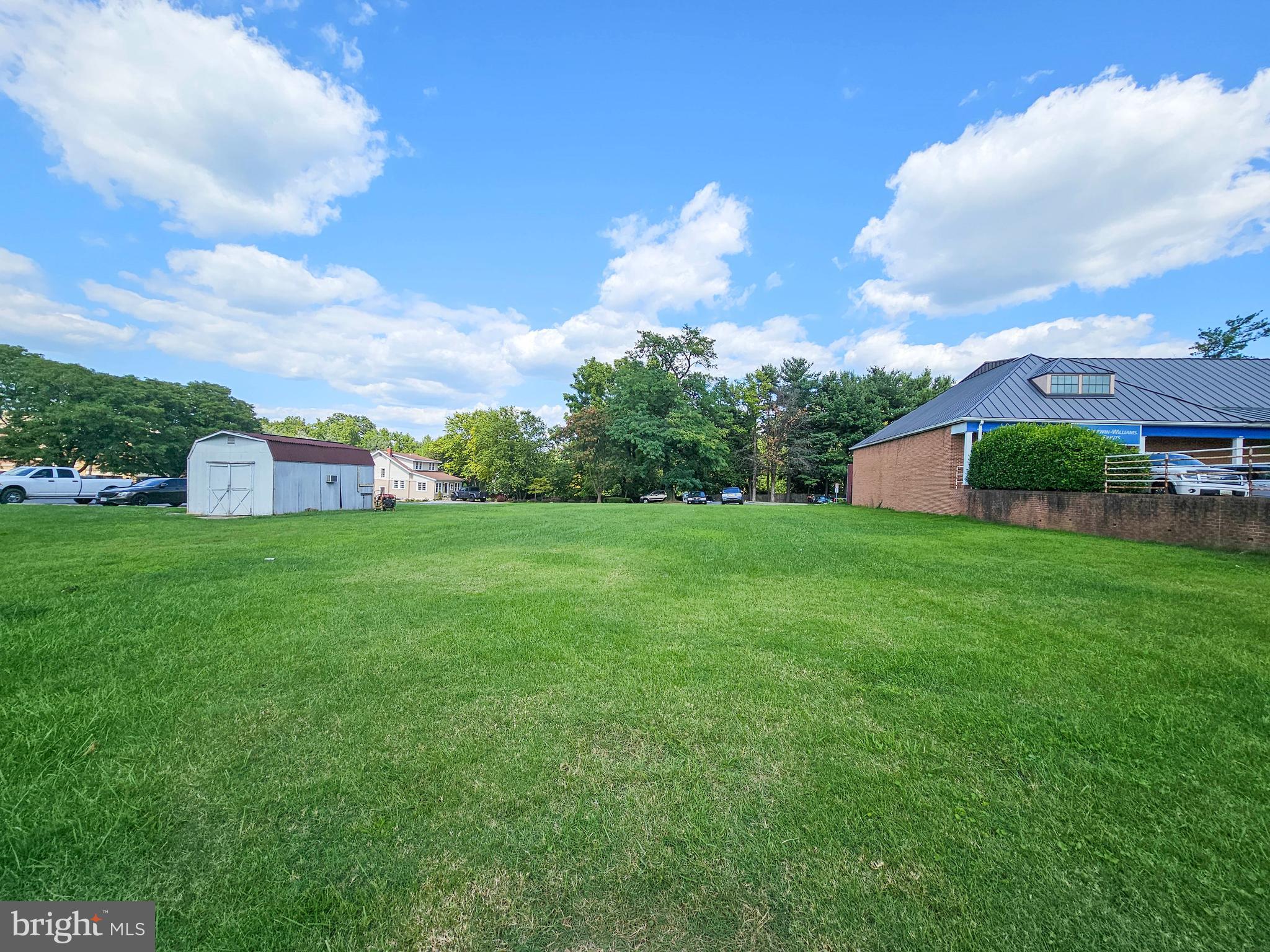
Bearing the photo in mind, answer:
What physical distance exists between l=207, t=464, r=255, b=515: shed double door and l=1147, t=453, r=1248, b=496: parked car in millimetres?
29549

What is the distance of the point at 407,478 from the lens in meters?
59.5

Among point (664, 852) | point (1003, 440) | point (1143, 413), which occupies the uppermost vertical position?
point (1143, 413)

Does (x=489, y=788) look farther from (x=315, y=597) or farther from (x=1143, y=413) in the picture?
(x=1143, y=413)

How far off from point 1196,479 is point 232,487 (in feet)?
103

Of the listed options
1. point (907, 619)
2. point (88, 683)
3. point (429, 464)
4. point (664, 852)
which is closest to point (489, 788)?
point (664, 852)

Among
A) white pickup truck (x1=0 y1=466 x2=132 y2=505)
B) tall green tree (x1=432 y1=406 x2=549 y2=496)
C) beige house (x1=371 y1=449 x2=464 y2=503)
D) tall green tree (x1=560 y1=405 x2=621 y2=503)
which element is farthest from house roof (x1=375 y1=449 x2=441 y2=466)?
white pickup truck (x1=0 y1=466 x2=132 y2=505)

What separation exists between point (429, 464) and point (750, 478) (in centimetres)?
4014

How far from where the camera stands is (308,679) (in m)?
3.70

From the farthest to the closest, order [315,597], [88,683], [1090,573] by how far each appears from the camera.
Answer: [1090,573] → [315,597] → [88,683]

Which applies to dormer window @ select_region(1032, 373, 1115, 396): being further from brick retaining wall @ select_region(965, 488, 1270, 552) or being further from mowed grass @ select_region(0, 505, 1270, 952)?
mowed grass @ select_region(0, 505, 1270, 952)

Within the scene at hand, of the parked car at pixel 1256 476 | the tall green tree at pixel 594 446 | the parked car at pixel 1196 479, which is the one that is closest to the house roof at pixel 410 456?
the tall green tree at pixel 594 446

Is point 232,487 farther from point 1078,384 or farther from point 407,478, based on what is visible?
point 407,478

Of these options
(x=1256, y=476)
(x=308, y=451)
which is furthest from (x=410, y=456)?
(x=1256, y=476)

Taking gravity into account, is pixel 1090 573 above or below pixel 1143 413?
below
